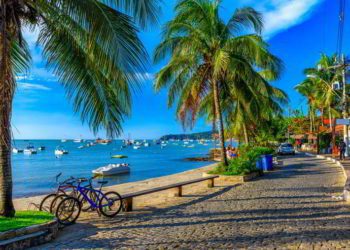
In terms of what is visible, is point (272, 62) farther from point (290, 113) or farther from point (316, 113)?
point (290, 113)

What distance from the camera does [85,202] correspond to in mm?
8867

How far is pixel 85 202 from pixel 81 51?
11.9 ft

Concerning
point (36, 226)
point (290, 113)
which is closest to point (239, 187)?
point (36, 226)

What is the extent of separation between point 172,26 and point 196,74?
2547 mm

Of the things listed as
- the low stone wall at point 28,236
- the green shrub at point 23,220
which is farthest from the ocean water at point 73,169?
the low stone wall at point 28,236

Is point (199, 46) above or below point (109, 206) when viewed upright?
above

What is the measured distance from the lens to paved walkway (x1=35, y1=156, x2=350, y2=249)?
245 inches

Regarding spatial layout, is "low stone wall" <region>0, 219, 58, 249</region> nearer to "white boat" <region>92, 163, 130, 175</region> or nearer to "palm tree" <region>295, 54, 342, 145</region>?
"white boat" <region>92, 163, 130, 175</region>

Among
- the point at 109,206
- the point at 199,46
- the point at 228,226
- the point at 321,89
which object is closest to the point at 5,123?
the point at 109,206

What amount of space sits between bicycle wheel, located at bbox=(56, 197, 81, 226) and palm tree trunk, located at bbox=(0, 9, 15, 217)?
38.3 inches

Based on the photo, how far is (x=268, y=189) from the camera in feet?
43.3

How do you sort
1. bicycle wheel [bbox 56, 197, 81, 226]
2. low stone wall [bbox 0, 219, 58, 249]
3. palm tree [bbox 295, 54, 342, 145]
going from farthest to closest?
palm tree [bbox 295, 54, 342, 145], bicycle wheel [bbox 56, 197, 81, 226], low stone wall [bbox 0, 219, 58, 249]

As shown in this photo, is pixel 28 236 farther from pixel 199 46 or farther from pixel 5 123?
pixel 199 46

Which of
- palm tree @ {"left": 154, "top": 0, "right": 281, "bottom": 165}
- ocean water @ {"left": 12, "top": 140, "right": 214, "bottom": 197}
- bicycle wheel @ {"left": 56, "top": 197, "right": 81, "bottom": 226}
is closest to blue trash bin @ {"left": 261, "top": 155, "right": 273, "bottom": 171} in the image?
palm tree @ {"left": 154, "top": 0, "right": 281, "bottom": 165}
